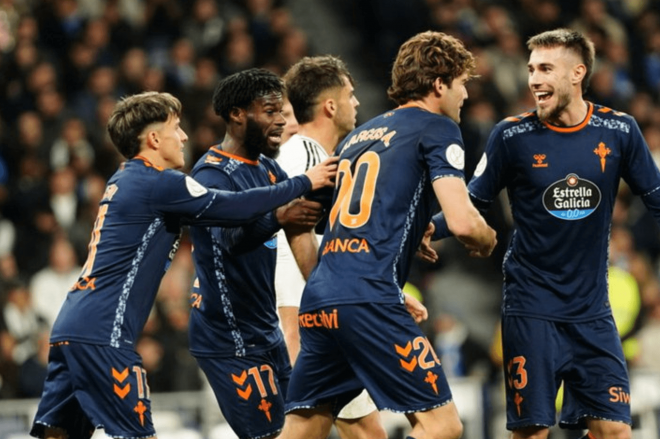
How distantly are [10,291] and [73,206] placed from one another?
143cm

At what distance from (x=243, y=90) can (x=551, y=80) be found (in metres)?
1.67

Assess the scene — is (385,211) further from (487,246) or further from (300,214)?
(300,214)

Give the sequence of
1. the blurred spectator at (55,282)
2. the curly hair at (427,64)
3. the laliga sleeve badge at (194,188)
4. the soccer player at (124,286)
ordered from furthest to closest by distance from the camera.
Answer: the blurred spectator at (55,282) < the laliga sleeve badge at (194,188) < the soccer player at (124,286) < the curly hair at (427,64)

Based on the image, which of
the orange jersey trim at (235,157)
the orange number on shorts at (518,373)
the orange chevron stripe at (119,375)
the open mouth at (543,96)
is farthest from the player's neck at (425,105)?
the orange chevron stripe at (119,375)

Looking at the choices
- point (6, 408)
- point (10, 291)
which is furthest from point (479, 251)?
point (10, 291)

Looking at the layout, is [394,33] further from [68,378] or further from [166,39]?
[68,378]

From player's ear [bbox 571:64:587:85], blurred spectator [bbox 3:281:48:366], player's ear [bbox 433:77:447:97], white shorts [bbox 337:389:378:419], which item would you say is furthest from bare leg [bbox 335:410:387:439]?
blurred spectator [bbox 3:281:48:366]

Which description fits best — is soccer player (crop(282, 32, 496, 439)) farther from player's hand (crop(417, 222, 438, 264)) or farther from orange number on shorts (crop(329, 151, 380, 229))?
player's hand (crop(417, 222, 438, 264))

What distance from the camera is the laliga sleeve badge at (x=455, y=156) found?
19.3 ft

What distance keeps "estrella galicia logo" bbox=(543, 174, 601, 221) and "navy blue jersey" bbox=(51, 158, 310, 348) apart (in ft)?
4.50

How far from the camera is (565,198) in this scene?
22.2 ft

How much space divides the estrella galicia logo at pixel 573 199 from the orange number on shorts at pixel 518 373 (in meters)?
0.80

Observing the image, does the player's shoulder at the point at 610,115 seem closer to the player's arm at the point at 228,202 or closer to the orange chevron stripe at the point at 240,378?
the player's arm at the point at 228,202

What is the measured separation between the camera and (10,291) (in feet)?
39.1
